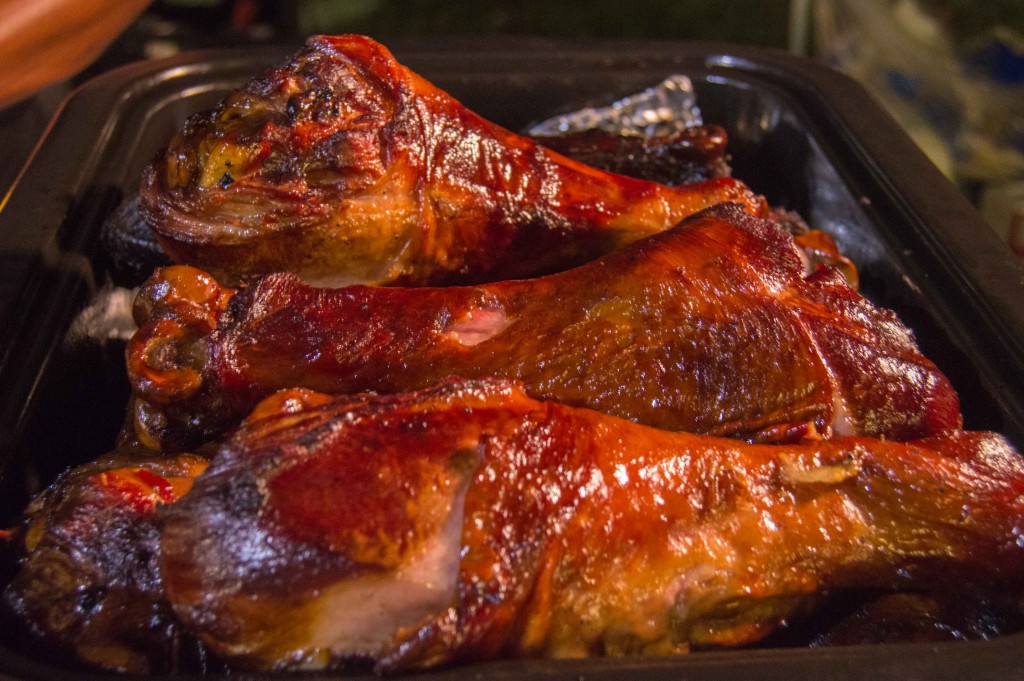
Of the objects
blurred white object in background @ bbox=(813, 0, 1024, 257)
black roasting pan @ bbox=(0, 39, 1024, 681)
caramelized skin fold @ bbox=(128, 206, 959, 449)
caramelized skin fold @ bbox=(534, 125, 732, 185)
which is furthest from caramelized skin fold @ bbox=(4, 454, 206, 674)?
blurred white object in background @ bbox=(813, 0, 1024, 257)

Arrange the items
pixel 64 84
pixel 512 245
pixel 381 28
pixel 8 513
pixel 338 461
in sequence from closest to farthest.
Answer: pixel 338 461
pixel 8 513
pixel 512 245
pixel 64 84
pixel 381 28

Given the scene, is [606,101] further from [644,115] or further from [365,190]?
[365,190]

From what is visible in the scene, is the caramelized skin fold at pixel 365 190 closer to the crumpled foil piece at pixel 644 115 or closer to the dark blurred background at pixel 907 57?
the crumpled foil piece at pixel 644 115

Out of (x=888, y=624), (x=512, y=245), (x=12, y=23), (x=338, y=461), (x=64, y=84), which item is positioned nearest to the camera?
(x=338, y=461)

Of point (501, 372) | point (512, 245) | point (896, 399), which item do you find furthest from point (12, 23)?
point (896, 399)

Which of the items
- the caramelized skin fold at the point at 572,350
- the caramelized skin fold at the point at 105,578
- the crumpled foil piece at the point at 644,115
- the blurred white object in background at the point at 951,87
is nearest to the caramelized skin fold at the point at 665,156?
the crumpled foil piece at the point at 644,115

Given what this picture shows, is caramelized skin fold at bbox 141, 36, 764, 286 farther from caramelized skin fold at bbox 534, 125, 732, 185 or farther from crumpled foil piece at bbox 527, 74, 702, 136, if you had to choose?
crumpled foil piece at bbox 527, 74, 702, 136

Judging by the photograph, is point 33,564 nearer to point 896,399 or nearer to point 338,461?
point 338,461
